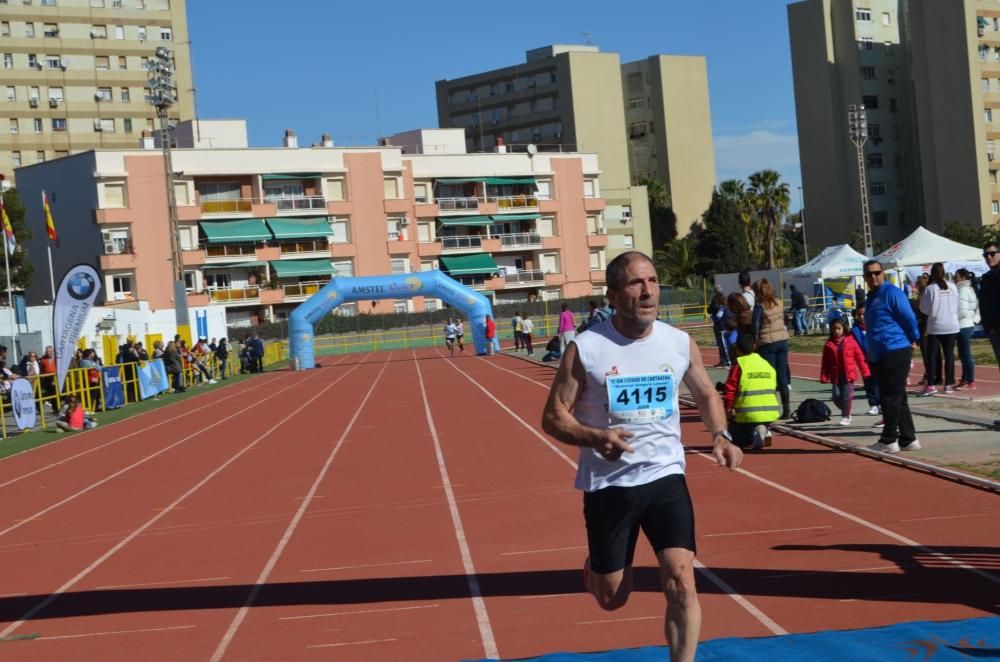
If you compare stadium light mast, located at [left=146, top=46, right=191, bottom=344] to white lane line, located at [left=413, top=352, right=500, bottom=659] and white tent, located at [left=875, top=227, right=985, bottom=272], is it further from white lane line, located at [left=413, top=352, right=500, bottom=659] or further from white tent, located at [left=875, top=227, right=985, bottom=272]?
white lane line, located at [left=413, top=352, right=500, bottom=659]

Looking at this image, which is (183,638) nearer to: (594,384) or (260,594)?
(260,594)

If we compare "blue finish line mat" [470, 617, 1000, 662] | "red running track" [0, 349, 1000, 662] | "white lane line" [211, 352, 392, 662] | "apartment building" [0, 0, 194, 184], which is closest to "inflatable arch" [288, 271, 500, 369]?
"white lane line" [211, 352, 392, 662]

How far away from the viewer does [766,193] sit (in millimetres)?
94562

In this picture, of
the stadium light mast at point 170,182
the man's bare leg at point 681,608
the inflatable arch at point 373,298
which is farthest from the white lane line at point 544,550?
the inflatable arch at point 373,298

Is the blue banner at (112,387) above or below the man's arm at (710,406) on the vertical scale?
below

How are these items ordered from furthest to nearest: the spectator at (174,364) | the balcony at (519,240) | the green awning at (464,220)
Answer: the balcony at (519,240) < the green awning at (464,220) < the spectator at (174,364)

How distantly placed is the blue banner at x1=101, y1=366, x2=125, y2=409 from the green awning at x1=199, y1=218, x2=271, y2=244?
42956mm

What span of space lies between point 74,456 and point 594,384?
15883mm

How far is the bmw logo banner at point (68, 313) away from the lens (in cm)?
2534

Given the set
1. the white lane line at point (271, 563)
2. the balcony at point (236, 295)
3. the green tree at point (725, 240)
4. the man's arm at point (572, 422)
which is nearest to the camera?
the man's arm at point (572, 422)

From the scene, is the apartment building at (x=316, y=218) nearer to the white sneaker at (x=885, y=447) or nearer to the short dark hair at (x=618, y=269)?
the white sneaker at (x=885, y=447)

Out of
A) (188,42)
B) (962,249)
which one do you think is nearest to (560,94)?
(188,42)

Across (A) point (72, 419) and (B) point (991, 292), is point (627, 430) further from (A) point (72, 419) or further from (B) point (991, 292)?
(A) point (72, 419)

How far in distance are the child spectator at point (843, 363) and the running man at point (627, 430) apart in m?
9.64
